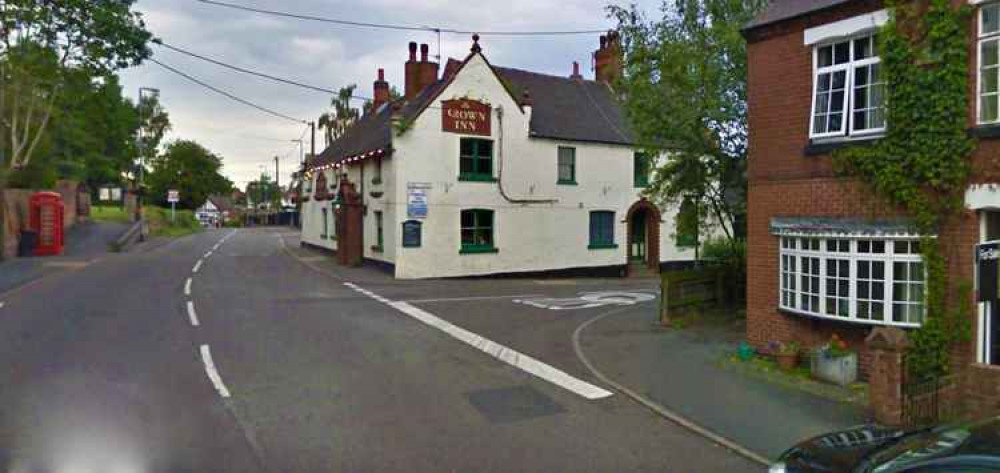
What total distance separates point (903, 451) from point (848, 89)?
7.32 meters

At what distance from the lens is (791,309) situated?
10086 mm

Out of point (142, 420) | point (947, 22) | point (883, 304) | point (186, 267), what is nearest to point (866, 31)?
point (947, 22)

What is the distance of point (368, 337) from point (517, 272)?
45.0 ft

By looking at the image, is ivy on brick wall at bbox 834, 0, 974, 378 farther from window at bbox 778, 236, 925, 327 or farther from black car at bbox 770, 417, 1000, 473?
black car at bbox 770, 417, 1000, 473

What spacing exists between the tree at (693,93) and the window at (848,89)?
3.03 metres

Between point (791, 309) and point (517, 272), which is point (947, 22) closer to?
point (791, 309)

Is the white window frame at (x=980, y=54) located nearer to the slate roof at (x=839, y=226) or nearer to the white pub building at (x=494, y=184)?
the slate roof at (x=839, y=226)

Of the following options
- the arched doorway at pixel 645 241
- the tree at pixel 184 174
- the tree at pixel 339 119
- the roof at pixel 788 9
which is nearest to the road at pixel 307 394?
the roof at pixel 788 9

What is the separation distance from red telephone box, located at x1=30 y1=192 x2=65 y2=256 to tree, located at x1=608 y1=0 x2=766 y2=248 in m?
25.7

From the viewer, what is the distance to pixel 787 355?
979 cm

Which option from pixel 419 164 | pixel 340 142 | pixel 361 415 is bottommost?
pixel 361 415

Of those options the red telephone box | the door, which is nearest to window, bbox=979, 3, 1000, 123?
the door

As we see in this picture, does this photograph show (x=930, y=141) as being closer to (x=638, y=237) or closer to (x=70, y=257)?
(x=638, y=237)

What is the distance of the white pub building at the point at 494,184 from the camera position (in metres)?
23.2
